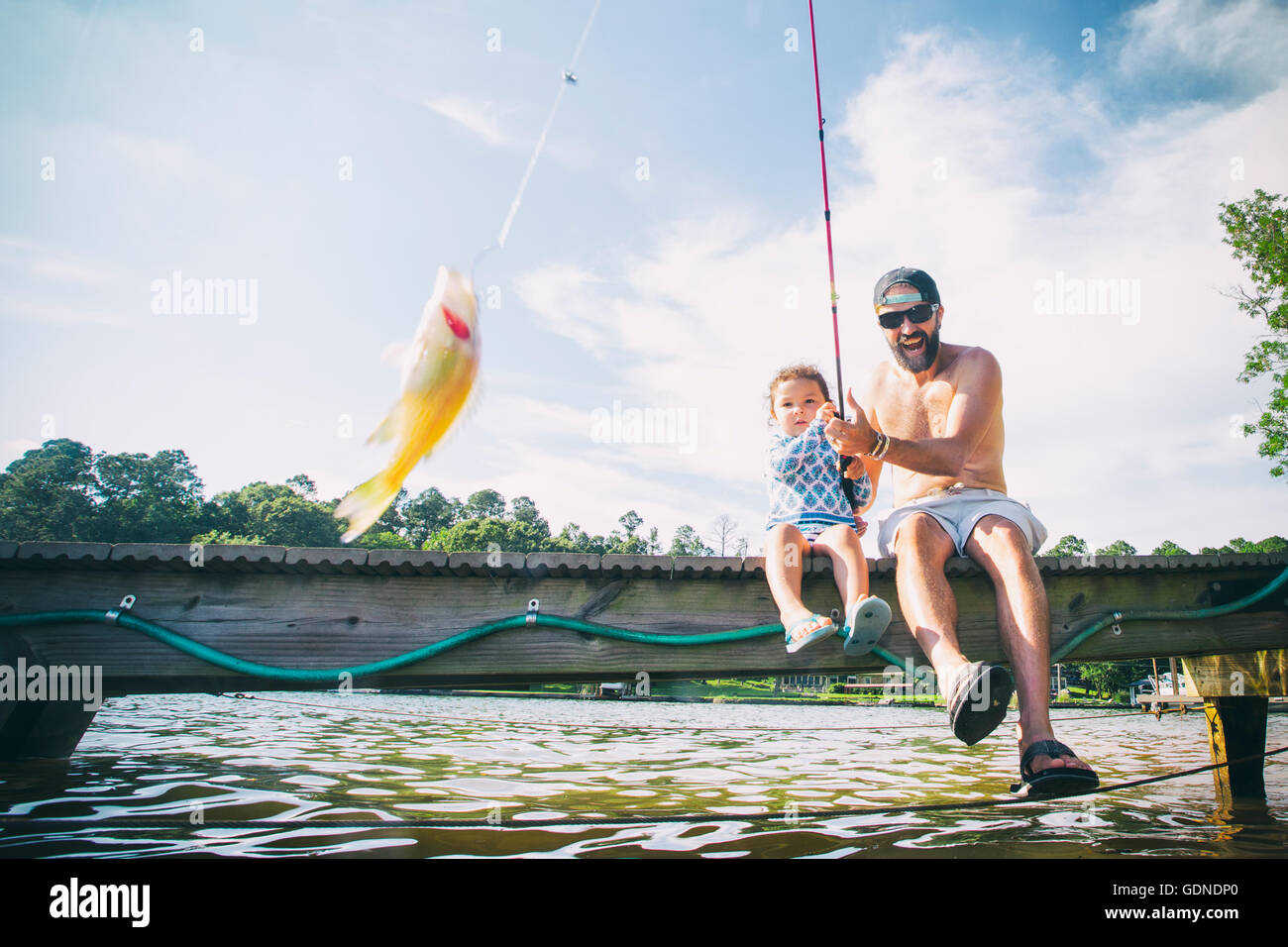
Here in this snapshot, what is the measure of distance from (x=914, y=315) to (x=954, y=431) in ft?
2.40

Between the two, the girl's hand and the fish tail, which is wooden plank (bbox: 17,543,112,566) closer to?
the fish tail

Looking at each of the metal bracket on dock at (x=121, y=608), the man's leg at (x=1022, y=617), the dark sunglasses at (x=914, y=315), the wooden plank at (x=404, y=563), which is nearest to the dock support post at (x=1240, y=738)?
the man's leg at (x=1022, y=617)

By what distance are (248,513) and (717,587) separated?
85321 millimetres

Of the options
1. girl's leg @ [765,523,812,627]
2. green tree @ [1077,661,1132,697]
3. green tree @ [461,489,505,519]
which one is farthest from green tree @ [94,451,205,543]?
girl's leg @ [765,523,812,627]

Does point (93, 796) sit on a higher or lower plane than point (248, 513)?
lower

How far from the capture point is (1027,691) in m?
2.72

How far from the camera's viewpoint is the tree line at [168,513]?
6556 cm

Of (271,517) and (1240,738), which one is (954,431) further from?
(271,517)

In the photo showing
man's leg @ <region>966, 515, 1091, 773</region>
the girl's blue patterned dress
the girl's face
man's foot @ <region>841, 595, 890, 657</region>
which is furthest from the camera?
the girl's face

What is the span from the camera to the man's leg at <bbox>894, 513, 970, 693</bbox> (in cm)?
274

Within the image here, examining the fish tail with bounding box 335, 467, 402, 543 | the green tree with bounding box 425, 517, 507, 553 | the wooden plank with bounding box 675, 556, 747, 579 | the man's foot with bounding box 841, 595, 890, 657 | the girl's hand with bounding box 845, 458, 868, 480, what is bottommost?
the man's foot with bounding box 841, 595, 890, 657

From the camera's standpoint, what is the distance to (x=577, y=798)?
16.9ft
